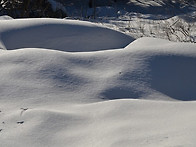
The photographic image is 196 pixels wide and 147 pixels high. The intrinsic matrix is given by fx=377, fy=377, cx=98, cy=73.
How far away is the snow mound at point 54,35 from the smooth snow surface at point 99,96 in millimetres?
31

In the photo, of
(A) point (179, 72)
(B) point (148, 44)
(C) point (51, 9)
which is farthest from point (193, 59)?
(C) point (51, 9)

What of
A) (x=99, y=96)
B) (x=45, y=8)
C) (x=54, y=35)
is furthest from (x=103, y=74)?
(x=45, y=8)

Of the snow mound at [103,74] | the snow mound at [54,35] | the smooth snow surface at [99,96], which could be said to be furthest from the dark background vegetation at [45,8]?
the snow mound at [103,74]

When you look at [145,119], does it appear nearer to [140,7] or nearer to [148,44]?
[148,44]

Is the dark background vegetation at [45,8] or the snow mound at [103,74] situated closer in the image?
the snow mound at [103,74]

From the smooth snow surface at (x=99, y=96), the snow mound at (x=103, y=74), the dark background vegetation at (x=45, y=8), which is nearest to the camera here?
the smooth snow surface at (x=99, y=96)

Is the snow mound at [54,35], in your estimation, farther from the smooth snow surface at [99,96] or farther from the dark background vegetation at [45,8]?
the dark background vegetation at [45,8]

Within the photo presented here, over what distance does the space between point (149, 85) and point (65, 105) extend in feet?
1.66

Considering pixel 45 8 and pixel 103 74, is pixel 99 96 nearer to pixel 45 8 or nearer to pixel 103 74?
pixel 103 74

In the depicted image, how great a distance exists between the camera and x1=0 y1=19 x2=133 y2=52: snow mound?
9.27 ft

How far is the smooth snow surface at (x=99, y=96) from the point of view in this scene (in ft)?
5.10

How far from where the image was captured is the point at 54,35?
9.48ft

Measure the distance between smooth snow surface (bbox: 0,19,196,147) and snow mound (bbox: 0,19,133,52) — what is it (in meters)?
0.03

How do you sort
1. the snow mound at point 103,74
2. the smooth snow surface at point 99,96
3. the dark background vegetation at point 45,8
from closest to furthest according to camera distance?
the smooth snow surface at point 99,96, the snow mound at point 103,74, the dark background vegetation at point 45,8
